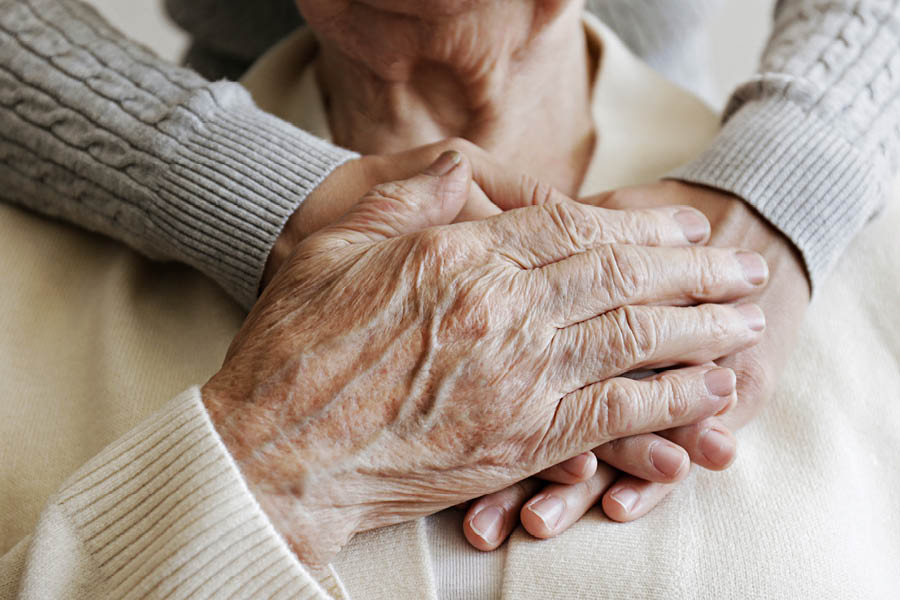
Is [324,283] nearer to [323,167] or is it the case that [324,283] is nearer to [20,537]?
[323,167]

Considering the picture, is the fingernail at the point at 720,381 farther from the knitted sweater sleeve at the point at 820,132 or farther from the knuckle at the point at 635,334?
the knitted sweater sleeve at the point at 820,132

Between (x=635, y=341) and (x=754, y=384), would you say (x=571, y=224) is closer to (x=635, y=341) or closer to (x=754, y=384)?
(x=635, y=341)

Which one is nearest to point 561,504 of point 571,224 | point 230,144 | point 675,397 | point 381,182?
point 675,397

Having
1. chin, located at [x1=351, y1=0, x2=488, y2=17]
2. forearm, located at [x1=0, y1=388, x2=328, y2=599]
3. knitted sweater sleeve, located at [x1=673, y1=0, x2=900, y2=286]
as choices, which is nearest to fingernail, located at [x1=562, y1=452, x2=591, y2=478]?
forearm, located at [x1=0, y1=388, x2=328, y2=599]

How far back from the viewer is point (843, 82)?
0.92m

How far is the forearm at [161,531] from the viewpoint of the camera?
58cm

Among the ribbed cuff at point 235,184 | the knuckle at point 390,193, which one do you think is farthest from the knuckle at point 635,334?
the ribbed cuff at point 235,184

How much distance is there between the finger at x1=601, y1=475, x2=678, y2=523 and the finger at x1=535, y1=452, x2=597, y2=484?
0.08 feet

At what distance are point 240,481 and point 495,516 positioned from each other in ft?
0.68

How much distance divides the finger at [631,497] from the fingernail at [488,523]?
0.29 ft

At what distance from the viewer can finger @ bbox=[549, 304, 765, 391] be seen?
0.66 m

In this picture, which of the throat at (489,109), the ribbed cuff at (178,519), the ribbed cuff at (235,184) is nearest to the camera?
the ribbed cuff at (178,519)

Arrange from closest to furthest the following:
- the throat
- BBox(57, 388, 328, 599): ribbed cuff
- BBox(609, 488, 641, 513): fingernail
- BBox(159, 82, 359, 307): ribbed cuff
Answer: BBox(57, 388, 328, 599): ribbed cuff < BBox(609, 488, 641, 513): fingernail < BBox(159, 82, 359, 307): ribbed cuff < the throat

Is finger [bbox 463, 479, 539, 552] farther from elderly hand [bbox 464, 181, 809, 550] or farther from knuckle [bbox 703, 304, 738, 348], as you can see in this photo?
knuckle [bbox 703, 304, 738, 348]
